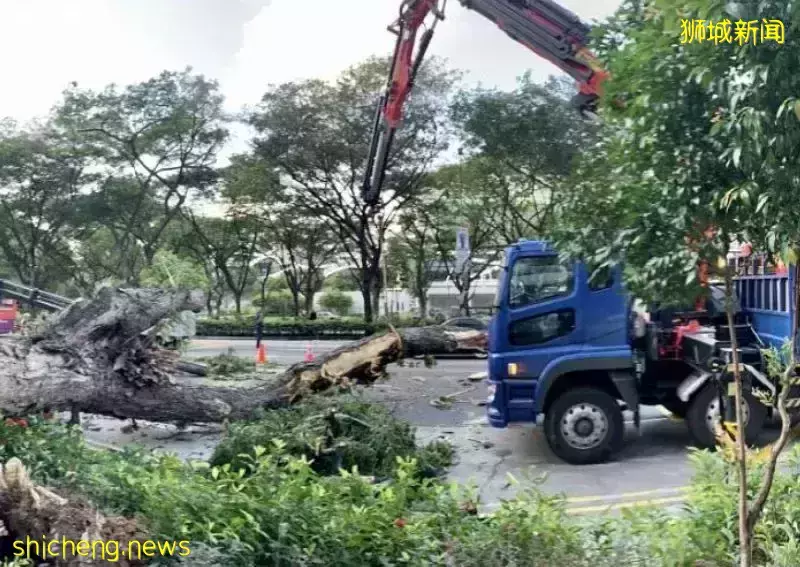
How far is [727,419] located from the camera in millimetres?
7039

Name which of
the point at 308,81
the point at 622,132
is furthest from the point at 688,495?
the point at 308,81

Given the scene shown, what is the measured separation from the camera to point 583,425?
24.3ft

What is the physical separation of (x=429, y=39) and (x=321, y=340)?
1714cm

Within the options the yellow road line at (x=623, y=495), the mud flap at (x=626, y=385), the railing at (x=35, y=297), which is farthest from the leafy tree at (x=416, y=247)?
the yellow road line at (x=623, y=495)

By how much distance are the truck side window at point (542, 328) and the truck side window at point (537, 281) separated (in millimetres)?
179

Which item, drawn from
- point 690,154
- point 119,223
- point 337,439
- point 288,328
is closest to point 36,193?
point 119,223

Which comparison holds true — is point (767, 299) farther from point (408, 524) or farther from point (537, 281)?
point (408, 524)

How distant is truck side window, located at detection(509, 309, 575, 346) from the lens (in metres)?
7.38

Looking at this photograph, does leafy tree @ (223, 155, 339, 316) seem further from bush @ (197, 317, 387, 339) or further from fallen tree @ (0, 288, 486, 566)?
fallen tree @ (0, 288, 486, 566)

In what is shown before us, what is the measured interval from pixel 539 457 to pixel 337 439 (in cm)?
230

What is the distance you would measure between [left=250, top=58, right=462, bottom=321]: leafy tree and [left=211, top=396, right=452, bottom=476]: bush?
600 inches

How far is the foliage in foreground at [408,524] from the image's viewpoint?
128 inches

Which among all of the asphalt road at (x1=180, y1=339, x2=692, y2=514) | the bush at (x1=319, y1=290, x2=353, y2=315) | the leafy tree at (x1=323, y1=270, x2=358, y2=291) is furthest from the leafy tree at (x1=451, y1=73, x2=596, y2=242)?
the leafy tree at (x1=323, y1=270, x2=358, y2=291)

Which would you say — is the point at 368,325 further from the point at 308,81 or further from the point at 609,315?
the point at 609,315
